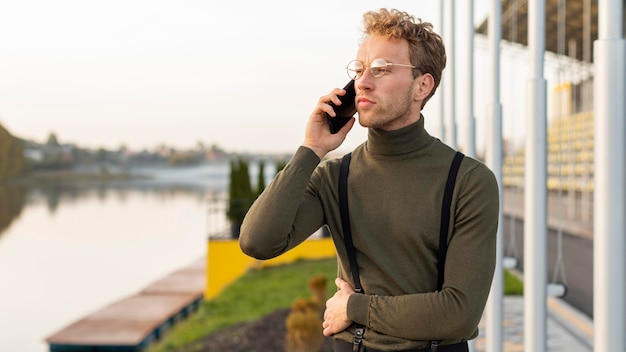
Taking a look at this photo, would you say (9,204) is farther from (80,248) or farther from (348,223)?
(348,223)

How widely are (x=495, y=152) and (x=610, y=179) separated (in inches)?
85.9

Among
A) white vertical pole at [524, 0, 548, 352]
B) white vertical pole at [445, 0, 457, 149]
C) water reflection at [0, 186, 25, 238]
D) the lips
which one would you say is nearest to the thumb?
the lips

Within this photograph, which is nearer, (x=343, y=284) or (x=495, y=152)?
(x=343, y=284)

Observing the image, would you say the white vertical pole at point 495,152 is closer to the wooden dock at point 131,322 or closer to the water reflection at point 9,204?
the wooden dock at point 131,322

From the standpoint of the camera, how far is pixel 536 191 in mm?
3355

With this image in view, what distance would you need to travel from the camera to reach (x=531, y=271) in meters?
3.40

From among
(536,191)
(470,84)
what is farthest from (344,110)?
(470,84)

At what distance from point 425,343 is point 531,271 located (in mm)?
2055

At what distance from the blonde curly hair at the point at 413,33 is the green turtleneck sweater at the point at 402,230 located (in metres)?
0.14

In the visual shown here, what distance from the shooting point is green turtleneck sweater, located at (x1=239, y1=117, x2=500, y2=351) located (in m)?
1.46

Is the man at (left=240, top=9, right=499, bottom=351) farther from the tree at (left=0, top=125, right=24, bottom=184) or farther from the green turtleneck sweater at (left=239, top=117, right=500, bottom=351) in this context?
the tree at (left=0, top=125, right=24, bottom=184)

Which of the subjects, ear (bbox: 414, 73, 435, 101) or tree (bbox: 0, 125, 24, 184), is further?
tree (bbox: 0, 125, 24, 184)

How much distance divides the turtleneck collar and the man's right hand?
0.34 feet

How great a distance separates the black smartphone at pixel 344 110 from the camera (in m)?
1.60
